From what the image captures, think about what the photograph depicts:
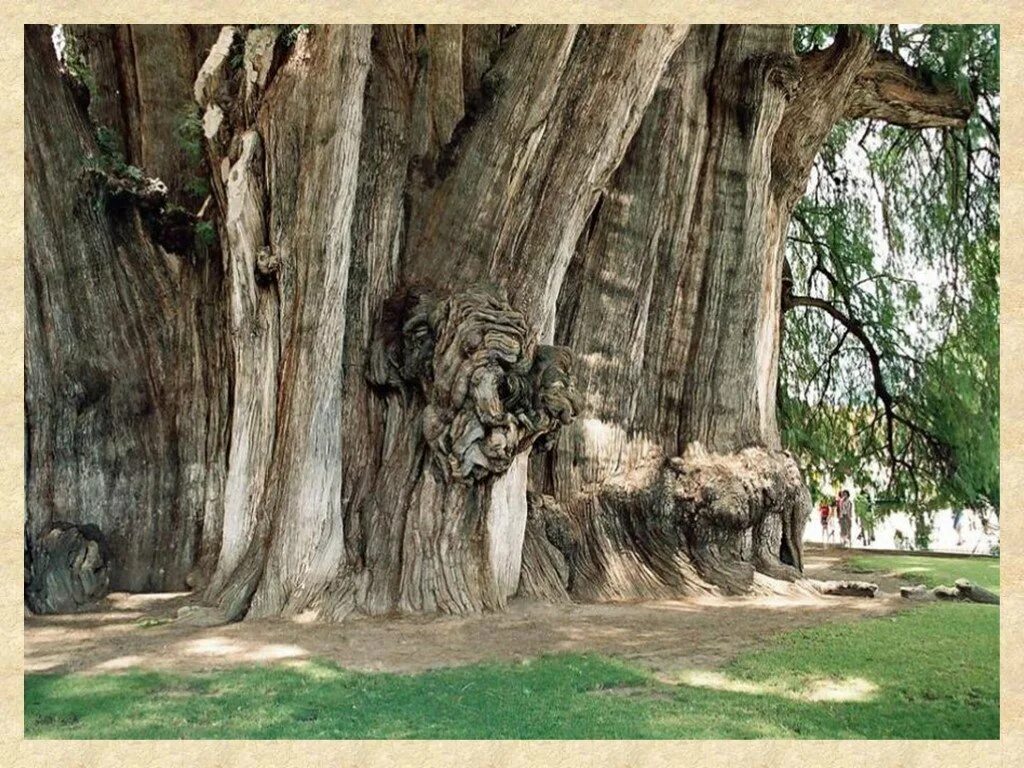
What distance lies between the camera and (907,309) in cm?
886

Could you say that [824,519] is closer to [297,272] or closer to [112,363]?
[297,272]

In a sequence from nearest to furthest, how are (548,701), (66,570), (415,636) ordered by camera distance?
(548,701) → (415,636) → (66,570)

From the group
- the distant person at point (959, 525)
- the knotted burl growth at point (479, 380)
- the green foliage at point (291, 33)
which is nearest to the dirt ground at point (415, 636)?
the knotted burl growth at point (479, 380)

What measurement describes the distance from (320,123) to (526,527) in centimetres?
241

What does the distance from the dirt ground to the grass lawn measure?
148 mm

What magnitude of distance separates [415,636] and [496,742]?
42.7 inches

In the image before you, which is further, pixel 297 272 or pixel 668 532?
pixel 668 532

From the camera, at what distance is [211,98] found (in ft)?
17.7

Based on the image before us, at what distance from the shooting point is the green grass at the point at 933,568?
7223 mm

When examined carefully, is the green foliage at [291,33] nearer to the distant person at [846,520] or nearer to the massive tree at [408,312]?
the massive tree at [408,312]

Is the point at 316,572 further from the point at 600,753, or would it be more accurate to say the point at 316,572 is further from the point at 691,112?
the point at 691,112

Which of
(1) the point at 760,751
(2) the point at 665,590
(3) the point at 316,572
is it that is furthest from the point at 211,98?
(1) the point at 760,751

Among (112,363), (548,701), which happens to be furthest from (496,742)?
(112,363)

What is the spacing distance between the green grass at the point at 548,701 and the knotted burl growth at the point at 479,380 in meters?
1.13
